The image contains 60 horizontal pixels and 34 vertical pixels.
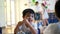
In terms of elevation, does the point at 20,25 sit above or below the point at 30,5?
below

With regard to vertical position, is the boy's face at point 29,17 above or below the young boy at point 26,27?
above

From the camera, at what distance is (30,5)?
3.32 meters

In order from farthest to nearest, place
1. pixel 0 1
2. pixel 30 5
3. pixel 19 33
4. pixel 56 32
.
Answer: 1. pixel 30 5
2. pixel 0 1
3. pixel 19 33
4. pixel 56 32

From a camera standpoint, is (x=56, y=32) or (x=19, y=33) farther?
(x=19, y=33)

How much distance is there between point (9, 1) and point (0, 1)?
0.55 metres

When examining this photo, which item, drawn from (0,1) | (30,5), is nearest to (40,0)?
→ (30,5)

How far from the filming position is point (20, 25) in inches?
53.4

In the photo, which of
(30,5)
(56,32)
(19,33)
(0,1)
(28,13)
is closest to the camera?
(56,32)

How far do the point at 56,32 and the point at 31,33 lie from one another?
472 millimetres

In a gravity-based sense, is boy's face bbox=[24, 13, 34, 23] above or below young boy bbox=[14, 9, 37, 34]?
above

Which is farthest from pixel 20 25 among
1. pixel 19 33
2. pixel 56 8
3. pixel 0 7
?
pixel 0 7

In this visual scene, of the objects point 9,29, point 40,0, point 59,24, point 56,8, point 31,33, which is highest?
point 40,0

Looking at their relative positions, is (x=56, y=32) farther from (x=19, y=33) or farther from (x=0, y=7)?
(x=0, y=7)

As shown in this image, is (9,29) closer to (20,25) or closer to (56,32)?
(20,25)
